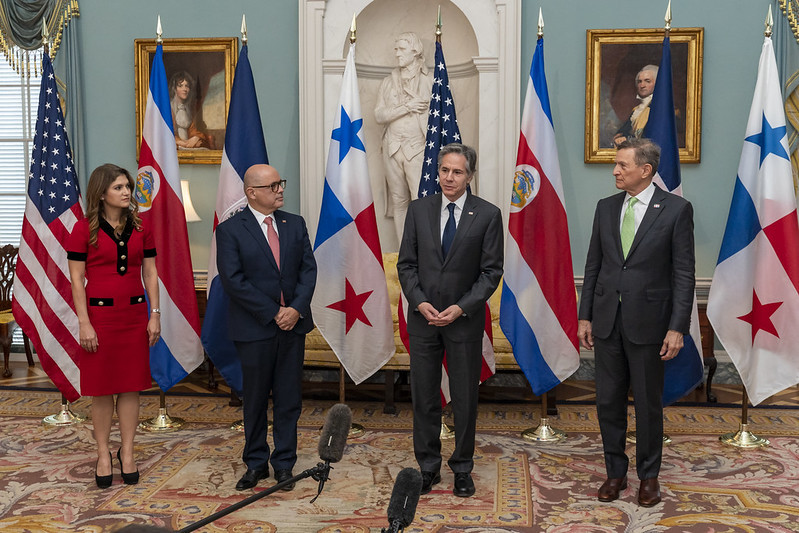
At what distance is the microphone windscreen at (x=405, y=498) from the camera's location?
1.48m

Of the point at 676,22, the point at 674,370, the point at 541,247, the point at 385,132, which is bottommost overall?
the point at 674,370

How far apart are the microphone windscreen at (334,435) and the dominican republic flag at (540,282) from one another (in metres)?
2.61

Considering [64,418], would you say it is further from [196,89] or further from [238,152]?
[196,89]

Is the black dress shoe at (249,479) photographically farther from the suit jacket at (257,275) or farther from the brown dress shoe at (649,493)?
the brown dress shoe at (649,493)

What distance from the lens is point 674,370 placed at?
4.26 m

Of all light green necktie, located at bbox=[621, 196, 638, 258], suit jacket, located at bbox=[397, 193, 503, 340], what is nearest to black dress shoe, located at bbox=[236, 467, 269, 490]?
suit jacket, located at bbox=[397, 193, 503, 340]

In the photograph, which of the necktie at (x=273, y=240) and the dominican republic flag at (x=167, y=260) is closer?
the necktie at (x=273, y=240)

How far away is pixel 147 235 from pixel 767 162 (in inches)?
133

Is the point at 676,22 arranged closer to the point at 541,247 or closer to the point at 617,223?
the point at 541,247

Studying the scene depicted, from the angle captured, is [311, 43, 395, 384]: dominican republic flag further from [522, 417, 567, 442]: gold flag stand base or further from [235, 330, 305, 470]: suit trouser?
[522, 417, 567, 442]: gold flag stand base

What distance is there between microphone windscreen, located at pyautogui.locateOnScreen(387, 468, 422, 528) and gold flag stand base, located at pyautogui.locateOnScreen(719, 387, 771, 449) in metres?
3.44

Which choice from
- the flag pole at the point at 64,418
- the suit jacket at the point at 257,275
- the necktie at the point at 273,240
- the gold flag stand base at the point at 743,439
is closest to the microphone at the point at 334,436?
the suit jacket at the point at 257,275

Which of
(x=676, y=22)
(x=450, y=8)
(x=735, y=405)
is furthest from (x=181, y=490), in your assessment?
(x=676, y=22)

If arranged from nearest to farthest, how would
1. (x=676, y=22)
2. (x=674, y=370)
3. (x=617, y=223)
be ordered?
(x=617, y=223) → (x=674, y=370) → (x=676, y=22)
